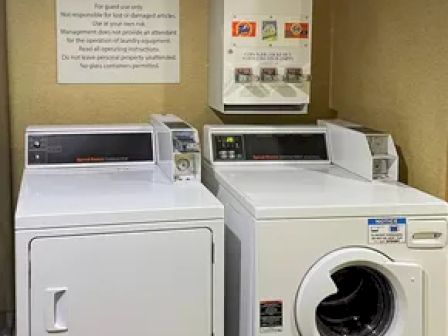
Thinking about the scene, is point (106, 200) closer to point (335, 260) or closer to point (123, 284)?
point (123, 284)

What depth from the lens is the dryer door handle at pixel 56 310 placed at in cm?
216

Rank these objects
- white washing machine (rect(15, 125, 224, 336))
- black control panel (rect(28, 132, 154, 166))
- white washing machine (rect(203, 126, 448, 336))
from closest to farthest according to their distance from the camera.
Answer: white washing machine (rect(15, 125, 224, 336)) < white washing machine (rect(203, 126, 448, 336)) < black control panel (rect(28, 132, 154, 166))

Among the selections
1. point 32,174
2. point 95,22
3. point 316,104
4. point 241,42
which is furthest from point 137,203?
point 316,104

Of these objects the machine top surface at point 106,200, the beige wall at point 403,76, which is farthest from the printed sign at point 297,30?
the machine top surface at point 106,200

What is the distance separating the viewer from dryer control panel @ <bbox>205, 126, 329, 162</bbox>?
10.1ft

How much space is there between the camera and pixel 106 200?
7.71 feet

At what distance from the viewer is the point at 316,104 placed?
356 centimetres

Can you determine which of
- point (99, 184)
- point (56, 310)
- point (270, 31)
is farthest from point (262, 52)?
point (56, 310)

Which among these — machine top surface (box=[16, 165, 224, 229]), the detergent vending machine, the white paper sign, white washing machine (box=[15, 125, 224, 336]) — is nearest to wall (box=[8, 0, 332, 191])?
the white paper sign

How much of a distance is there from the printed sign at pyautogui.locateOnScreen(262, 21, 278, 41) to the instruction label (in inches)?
43.2

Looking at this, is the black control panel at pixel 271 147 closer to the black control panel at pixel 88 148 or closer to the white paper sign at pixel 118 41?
the black control panel at pixel 88 148

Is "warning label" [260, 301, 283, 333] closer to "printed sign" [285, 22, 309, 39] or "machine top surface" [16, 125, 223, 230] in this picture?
"machine top surface" [16, 125, 223, 230]

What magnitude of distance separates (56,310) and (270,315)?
0.69 meters

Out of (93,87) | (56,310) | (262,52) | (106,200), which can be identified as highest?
(262,52)
